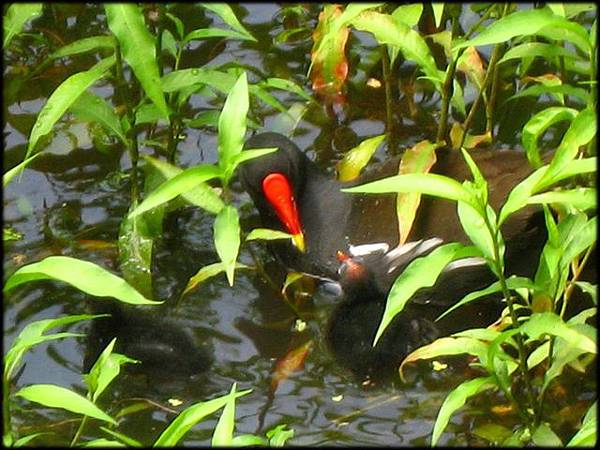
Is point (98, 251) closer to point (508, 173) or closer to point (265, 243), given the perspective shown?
point (265, 243)

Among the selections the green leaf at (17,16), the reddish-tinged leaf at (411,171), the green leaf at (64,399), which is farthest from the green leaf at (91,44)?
the green leaf at (64,399)

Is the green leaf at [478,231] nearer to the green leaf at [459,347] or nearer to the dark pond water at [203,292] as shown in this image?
the green leaf at [459,347]

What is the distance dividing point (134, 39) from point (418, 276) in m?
1.26

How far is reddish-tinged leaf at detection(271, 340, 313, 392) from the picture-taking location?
4378 mm

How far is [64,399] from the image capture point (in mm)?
3209

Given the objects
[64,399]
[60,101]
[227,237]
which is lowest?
[64,399]

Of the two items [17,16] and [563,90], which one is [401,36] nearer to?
[563,90]

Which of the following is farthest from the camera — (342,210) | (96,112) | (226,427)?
(342,210)

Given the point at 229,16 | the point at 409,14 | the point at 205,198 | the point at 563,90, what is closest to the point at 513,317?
the point at 563,90

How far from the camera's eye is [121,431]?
4141 mm

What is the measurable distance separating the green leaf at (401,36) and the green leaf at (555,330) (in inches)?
44.2

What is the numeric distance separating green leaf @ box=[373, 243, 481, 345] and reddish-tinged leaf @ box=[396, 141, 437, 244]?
3.28 feet

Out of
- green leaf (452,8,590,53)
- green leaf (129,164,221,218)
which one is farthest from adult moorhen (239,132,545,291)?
green leaf (129,164,221,218)

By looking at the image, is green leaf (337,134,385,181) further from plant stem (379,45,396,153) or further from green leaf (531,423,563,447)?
green leaf (531,423,563,447)
